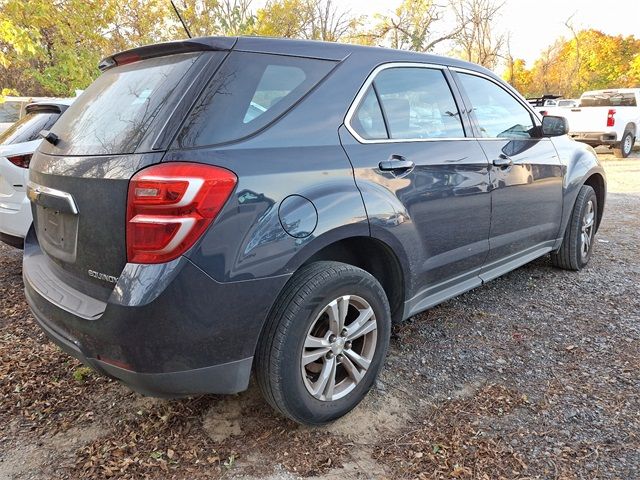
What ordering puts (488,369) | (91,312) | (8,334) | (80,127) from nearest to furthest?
(91,312) < (80,127) < (488,369) < (8,334)

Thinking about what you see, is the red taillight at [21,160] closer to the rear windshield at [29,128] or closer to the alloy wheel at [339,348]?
the rear windshield at [29,128]

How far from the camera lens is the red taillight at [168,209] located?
5.97ft

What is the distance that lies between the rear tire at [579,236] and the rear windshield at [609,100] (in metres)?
12.6

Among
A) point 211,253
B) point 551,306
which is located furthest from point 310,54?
point 551,306

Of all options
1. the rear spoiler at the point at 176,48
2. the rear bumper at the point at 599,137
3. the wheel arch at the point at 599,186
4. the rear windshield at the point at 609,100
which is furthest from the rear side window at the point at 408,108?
the rear windshield at the point at 609,100

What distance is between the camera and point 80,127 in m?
2.35

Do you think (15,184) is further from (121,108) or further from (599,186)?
(599,186)

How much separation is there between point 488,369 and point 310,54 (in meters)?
2.04

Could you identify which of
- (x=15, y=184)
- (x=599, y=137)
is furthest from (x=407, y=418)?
(x=599, y=137)

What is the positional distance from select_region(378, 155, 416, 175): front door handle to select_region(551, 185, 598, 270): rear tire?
248 cm

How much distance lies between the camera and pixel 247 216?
6.36ft

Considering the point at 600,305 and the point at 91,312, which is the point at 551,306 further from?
the point at 91,312

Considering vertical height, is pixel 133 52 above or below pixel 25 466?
above

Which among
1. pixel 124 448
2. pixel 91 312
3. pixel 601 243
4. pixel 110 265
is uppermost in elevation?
pixel 110 265
